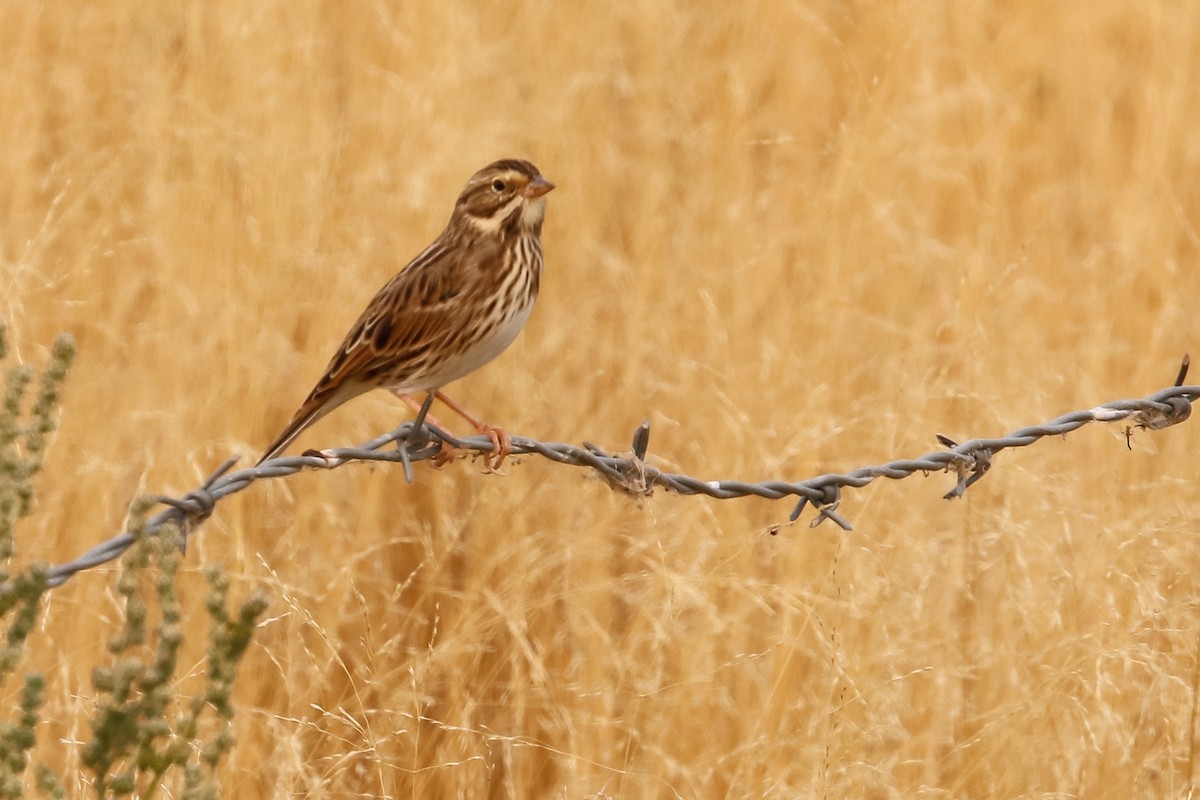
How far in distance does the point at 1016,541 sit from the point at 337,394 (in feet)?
6.26

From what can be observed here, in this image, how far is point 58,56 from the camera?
6047 mm

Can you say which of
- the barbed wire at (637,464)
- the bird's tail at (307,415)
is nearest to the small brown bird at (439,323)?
the bird's tail at (307,415)

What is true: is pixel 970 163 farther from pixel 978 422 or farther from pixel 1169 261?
pixel 978 422

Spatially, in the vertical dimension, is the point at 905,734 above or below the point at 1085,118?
below

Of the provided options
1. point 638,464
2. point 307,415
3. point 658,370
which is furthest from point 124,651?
point 658,370

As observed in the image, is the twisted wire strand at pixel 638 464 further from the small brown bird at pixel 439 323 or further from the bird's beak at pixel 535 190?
the bird's beak at pixel 535 190

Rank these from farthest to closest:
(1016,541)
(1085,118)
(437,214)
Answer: (1085,118) < (437,214) < (1016,541)

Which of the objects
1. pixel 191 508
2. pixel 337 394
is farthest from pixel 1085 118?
pixel 191 508

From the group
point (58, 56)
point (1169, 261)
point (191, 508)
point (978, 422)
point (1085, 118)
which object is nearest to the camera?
point (191, 508)

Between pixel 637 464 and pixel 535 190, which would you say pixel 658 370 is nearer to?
pixel 535 190

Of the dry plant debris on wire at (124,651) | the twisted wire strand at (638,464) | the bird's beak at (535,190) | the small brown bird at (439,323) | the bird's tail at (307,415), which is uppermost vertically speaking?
the bird's beak at (535,190)

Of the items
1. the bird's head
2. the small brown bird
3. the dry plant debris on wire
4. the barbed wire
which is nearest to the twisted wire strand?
the barbed wire

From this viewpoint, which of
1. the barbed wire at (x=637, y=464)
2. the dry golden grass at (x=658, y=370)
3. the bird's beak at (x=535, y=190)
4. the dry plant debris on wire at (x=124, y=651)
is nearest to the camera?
the dry plant debris on wire at (x=124, y=651)

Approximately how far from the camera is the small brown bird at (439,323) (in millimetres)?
4098
